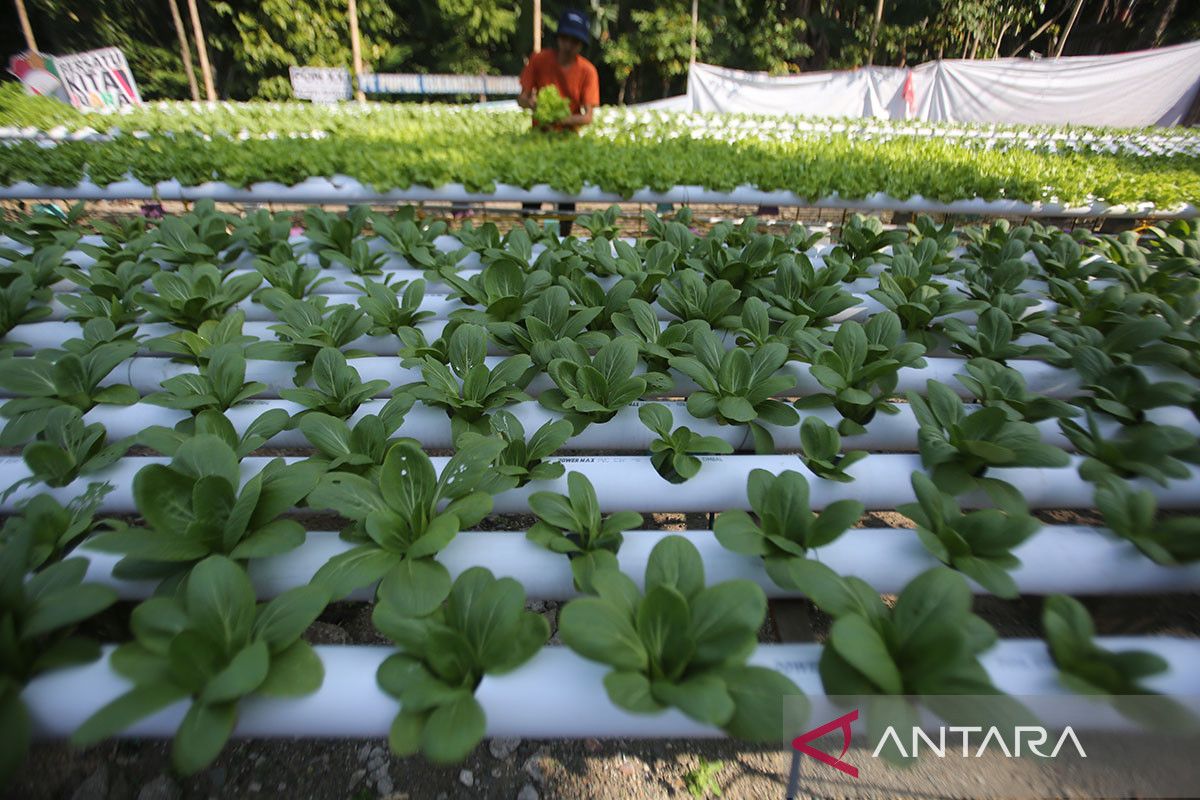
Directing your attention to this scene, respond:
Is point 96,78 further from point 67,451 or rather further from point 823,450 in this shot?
point 823,450

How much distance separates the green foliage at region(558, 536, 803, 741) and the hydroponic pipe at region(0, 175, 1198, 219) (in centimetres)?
227

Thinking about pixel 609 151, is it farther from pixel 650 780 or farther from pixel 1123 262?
pixel 650 780

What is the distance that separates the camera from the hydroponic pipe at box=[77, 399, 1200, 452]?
1309 mm

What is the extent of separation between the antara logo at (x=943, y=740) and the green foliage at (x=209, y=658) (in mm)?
724

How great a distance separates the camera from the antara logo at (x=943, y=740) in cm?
74

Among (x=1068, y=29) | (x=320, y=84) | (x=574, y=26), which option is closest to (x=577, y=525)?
(x=574, y=26)

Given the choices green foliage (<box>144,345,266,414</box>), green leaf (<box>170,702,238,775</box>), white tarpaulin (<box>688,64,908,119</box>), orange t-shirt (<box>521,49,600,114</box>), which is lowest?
green leaf (<box>170,702,238,775</box>)

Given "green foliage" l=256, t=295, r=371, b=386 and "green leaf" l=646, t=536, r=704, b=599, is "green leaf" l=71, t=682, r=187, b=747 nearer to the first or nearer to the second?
"green leaf" l=646, t=536, r=704, b=599

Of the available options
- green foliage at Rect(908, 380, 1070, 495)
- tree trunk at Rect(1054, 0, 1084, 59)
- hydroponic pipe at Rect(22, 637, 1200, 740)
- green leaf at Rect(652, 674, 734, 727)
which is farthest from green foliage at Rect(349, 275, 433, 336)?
tree trunk at Rect(1054, 0, 1084, 59)

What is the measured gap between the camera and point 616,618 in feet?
2.66

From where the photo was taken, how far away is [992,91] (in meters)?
15.3

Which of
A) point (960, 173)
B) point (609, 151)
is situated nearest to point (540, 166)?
point (609, 151)

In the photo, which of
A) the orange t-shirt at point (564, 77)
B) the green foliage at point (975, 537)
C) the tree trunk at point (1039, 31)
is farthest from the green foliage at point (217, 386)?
the tree trunk at point (1039, 31)

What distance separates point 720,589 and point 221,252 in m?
2.35
